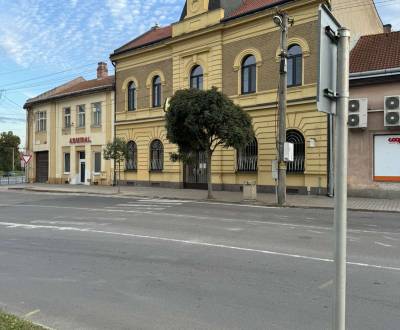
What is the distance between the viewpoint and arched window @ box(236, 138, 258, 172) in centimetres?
2580

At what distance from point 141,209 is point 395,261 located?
10.8 metres

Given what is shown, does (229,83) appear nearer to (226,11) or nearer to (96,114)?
(226,11)

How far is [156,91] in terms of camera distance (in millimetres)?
32125

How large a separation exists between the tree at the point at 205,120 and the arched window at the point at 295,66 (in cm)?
424

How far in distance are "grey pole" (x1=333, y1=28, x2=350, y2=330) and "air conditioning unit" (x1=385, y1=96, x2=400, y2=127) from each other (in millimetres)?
19139

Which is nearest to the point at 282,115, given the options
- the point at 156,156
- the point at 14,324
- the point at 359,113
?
the point at 359,113

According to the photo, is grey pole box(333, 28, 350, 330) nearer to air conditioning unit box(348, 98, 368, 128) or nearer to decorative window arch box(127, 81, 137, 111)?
air conditioning unit box(348, 98, 368, 128)

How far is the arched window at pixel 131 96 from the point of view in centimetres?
3366

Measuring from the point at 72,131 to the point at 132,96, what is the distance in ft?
25.8

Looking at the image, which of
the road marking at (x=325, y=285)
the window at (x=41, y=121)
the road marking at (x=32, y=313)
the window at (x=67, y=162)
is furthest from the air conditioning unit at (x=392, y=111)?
the window at (x=41, y=121)

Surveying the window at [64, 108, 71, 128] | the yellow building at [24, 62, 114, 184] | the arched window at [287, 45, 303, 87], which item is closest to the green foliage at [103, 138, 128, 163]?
the yellow building at [24, 62, 114, 184]

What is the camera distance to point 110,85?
35.2m

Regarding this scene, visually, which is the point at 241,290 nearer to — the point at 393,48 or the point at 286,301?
the point at 286,301

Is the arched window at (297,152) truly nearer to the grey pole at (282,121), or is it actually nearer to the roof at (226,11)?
the grey pole at (282,121)
